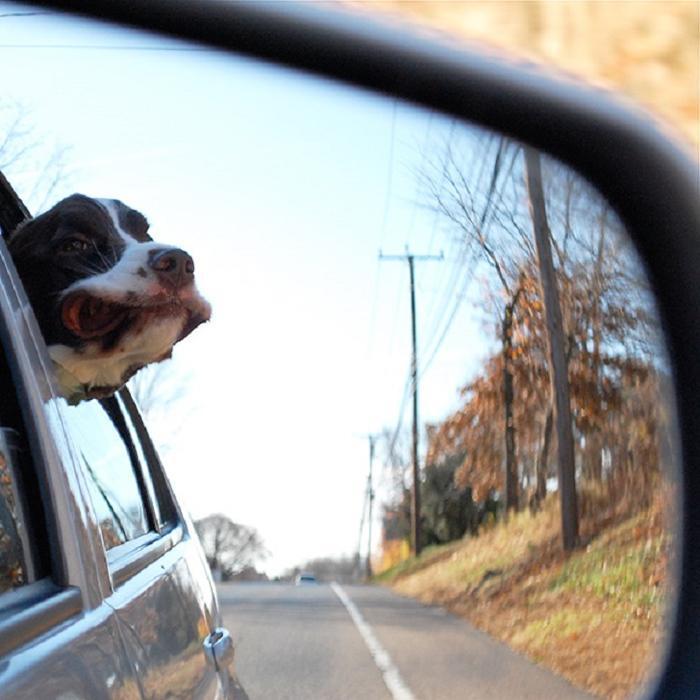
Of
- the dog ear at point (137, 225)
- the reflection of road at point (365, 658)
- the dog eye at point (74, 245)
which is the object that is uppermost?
the dog ear at point (137, 225)

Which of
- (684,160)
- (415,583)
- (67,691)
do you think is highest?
(684,160)

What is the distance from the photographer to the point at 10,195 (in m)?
2.78

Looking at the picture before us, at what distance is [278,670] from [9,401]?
9.97ft

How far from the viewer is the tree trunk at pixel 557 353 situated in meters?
5.60

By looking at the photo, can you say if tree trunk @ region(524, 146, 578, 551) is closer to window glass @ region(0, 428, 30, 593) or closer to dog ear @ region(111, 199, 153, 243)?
dog ear @ region(111, 199, 153, 243)

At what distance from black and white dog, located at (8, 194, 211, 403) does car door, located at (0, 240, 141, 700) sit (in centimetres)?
16

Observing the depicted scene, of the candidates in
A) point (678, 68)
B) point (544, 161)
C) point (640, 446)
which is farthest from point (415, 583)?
point (544, 161)

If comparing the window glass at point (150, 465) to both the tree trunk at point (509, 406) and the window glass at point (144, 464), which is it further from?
the tree trunk at point (509, 406)

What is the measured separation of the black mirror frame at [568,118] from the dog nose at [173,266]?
31.4 inches

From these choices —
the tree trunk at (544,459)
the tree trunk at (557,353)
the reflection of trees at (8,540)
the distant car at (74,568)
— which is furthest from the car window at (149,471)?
the tree trunk at (544,459)

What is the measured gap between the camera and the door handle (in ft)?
9.42

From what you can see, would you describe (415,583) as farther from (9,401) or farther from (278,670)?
(9,401)

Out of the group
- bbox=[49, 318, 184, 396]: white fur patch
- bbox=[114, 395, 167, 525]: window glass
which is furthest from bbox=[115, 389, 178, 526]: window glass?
bbox=[49, 318, 184, 396]: white fur patch

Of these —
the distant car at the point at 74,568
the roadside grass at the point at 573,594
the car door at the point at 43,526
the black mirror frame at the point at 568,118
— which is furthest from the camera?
the roadside grass at the point at 573,594
